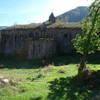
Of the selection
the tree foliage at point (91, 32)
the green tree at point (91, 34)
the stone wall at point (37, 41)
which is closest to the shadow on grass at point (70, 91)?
the green tree at point (91, 34)

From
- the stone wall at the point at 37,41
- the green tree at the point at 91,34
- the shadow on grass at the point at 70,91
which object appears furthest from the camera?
the stone wall at the point at 37,41

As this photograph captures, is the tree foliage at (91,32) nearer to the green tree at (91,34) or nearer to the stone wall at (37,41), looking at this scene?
the green tree at (91,34)

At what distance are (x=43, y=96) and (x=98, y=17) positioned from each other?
29.8 feet

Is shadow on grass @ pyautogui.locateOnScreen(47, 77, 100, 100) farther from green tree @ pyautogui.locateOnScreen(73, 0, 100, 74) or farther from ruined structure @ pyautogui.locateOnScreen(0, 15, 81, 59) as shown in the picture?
ruined structure @ pyautogui.locateOnScreen(0, 15, 81, 59)

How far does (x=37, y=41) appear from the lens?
40250 mm

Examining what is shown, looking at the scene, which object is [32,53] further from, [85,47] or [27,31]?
[85,47]

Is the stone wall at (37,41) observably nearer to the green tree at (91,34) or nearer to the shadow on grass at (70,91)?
the green tree at (91,34)

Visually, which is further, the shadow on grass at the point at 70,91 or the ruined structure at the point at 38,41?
the ruined structure at the point at 38,41

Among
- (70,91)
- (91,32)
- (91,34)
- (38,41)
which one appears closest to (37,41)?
(38,41)

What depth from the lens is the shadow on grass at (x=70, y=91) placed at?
13.2 m

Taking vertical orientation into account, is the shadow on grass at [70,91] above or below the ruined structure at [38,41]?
below

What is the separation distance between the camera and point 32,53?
131ft

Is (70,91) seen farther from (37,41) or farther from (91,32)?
(37,41)

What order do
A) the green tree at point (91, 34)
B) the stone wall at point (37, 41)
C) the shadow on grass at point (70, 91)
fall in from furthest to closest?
the stone wall at point (37, 41), the green tree at point (91, 34), the shadow on grass at point (70, 91)
